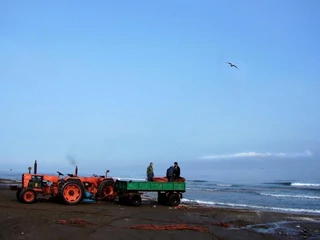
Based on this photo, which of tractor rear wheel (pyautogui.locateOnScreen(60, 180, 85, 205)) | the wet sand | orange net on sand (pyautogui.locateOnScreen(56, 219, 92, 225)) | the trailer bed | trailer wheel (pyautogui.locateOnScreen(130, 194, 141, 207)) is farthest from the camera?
the trailer bed

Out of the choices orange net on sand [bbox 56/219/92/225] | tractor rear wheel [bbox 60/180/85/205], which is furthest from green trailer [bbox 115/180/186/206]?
orange net on sand [bbox 56/219/92/225]


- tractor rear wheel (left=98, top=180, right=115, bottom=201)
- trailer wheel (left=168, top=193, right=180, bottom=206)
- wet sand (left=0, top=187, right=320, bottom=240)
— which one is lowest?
wet sand (left=0, top=187, right=320, bottom=240)

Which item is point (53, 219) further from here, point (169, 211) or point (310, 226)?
point (310, 226)

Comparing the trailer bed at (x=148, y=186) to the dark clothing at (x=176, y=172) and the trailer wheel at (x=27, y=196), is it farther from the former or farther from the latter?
the trailer wheel at (x=27, y=196)

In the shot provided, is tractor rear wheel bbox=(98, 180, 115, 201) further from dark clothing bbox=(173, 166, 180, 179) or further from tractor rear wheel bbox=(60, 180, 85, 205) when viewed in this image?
dark clothing bbox=(173, 166, 180, 179)

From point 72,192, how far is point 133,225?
19.5 ft

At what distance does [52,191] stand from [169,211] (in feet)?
18.4

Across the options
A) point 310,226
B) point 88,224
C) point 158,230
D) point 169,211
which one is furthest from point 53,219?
point 310,226

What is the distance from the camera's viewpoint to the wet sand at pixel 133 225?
10.3 meters

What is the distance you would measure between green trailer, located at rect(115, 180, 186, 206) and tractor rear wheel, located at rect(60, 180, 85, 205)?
7.55 ft

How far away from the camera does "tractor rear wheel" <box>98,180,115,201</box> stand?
1903cm

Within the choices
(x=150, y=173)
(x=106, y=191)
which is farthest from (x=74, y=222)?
(x=150, y=173)

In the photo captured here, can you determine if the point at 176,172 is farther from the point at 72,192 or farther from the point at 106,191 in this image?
the point at 72,192

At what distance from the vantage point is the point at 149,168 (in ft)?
66.0
